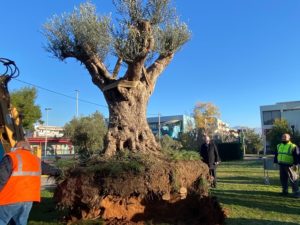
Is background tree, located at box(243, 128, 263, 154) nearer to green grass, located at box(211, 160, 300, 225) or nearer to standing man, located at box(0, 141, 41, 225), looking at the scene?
green grass, located at box(211, 160, 300, 225)

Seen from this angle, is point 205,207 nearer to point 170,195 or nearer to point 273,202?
point 170,195

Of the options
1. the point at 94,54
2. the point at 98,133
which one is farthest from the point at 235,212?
the point at 98,133

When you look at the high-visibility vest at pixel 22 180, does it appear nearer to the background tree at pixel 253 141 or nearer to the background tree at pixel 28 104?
the background tree at pixel 28 104

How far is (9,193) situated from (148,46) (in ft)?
14.5

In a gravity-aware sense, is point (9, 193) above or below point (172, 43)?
below

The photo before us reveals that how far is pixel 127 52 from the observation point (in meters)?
8.66

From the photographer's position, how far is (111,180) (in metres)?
7.51

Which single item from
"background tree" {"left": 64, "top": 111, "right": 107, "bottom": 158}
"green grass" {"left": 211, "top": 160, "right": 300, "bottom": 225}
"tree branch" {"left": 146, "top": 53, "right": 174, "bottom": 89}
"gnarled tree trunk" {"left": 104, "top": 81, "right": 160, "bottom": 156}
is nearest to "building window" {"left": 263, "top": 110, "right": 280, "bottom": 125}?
"background tree" {"left": 64, "top": 111, "right": 107, "bottom": 158}

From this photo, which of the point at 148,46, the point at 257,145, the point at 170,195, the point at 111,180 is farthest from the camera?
the point at 257,145

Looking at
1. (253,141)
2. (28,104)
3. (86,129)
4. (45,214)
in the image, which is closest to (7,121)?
(45,214)

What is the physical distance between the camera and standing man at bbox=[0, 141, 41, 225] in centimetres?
530

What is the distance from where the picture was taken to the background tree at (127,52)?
345 inches

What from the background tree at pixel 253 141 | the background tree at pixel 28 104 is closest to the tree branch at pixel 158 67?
the background tree at pixel 28 104

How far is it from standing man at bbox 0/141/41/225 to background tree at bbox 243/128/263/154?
5493cm
